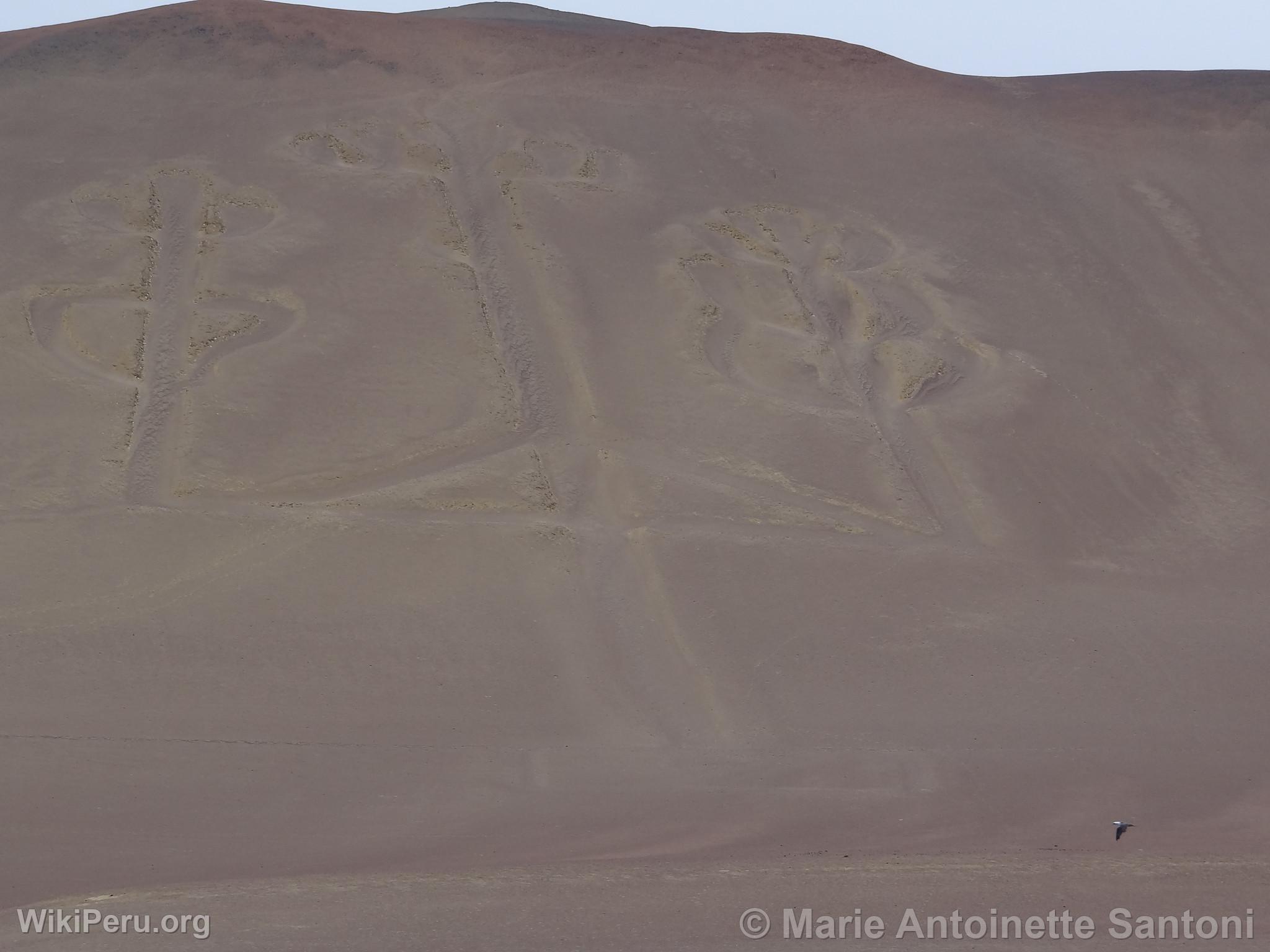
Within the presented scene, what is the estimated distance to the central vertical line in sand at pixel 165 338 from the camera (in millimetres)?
11016

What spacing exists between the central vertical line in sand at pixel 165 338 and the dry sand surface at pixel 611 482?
56mm

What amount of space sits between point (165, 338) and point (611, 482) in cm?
479

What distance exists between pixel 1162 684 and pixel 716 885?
14.9ft

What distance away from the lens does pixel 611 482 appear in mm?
11492

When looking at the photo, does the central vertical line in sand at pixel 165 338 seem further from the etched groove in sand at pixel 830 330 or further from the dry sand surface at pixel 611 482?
the etched groove in sand at pixel 830 330

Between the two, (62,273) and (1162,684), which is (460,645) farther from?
(62,273)

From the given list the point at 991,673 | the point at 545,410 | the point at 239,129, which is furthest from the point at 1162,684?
the point at 239,129

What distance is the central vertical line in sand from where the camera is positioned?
11.0 m

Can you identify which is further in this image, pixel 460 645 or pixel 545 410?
pixel 545 410

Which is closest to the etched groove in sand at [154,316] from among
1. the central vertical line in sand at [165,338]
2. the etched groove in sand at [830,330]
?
the central vertical line in sand at [165,338]

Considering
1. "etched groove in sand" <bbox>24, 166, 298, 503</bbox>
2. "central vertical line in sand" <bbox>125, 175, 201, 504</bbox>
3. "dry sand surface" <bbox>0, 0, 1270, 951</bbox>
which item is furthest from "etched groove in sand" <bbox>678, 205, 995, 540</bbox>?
"central vertical line in sand" <bbox>125, 175, 201, 504</bbox>

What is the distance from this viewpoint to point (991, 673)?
9320 millimetres

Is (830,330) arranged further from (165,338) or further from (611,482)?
(165,338)

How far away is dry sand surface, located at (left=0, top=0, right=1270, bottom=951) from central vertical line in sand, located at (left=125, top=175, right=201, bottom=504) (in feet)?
0.18
